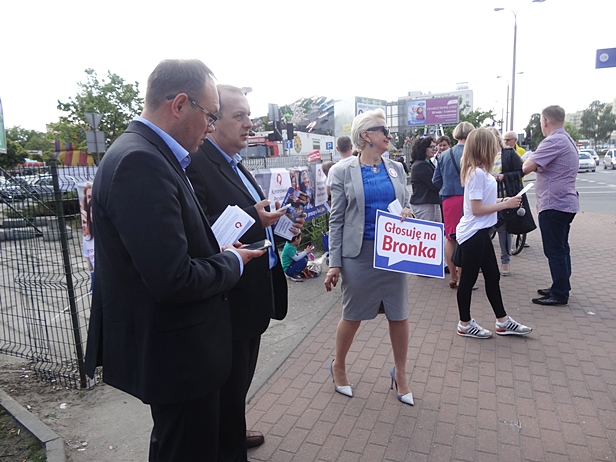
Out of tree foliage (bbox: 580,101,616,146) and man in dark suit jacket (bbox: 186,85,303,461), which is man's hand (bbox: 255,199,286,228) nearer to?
man in dark suit jacket (bbox: 186,85,303,461)

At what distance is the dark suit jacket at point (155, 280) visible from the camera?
1394 millimetres

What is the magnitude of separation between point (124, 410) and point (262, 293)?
1765 millimetres

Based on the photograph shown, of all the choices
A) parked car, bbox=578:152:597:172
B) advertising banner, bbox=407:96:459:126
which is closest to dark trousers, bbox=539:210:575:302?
parked car, bbox=578:152:597:172

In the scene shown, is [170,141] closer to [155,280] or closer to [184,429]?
[155,280]

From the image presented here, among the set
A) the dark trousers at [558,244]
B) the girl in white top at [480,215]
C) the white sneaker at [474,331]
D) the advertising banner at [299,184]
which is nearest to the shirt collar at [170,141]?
the girl in white top at [480,215]

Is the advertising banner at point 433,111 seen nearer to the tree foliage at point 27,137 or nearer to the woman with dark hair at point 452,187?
the woman with dark hair at point 452,187

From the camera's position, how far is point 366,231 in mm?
3020

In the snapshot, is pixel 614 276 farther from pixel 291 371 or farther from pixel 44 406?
pixel 44 406

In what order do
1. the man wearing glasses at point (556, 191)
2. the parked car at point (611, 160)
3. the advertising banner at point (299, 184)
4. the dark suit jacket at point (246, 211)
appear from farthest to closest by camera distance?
the parked car at point (611, 160) < the advertising banner at point (299, 184) < the man wearing glasses at point (556, 191) < the dark suit jacket at point (246, 211)

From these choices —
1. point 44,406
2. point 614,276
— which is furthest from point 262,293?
point 614,276

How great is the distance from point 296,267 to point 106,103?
115 feet

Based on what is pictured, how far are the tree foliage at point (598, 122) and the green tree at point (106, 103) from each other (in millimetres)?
89229

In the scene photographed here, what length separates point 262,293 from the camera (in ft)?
7.36

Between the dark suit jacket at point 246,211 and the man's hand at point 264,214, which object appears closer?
the dark suit jacket at point 246,211
